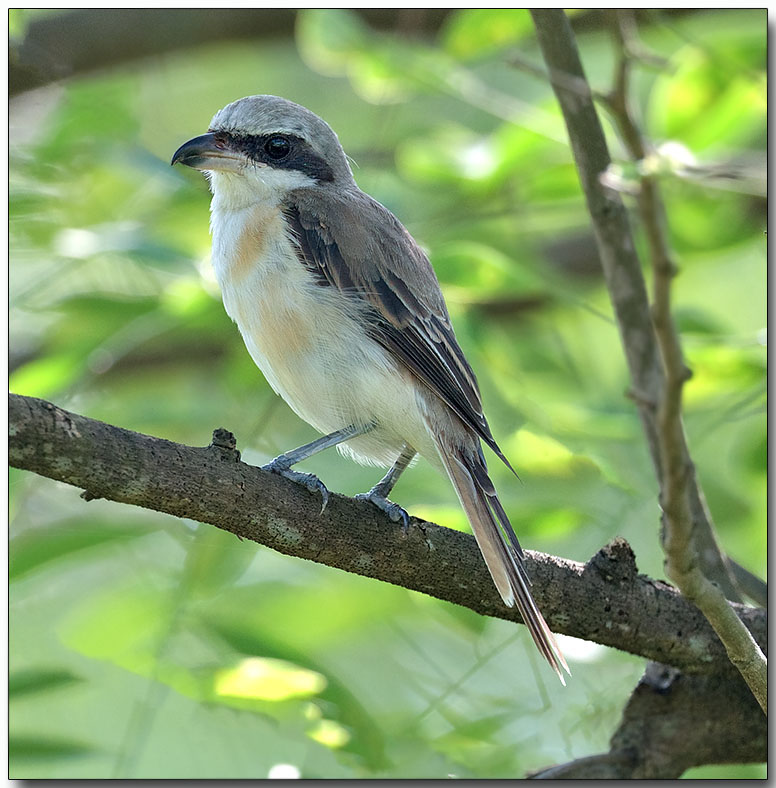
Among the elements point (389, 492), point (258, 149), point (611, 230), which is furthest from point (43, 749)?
point (611, 230)

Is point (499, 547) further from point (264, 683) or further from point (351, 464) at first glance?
point (351, 464)

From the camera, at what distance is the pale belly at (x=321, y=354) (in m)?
2.73

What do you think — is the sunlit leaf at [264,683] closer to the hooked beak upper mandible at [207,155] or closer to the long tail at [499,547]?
the long tail at [499,547]

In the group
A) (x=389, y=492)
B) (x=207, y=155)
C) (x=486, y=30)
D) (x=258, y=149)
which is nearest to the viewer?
(x=389, y=492)

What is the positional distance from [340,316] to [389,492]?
1.65ft

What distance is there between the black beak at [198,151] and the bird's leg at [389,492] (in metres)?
1.00

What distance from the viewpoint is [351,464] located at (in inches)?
125

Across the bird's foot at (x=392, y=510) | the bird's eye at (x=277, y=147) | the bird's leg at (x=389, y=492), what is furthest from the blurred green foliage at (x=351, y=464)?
the bird's eye at (x=277, y=147)

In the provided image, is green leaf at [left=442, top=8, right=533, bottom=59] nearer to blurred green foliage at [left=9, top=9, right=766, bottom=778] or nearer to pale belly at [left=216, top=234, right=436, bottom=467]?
A: blurred green foliage at [left=9, top=9, right=766, bottom=778]

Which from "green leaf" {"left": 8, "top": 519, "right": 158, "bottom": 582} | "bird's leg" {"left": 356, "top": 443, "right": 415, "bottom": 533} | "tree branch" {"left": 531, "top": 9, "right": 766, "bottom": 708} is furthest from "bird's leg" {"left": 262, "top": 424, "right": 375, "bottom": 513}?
"tree branch" {"left": 531, "top": 9, "right": 766, "bottom": 708}

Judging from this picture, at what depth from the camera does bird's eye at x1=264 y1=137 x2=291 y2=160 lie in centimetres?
309

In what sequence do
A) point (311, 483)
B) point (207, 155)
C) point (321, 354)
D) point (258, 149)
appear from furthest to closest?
point (258, 149) → point (207, 155) → point (321, 354) → point (311, 483)

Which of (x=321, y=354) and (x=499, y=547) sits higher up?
(x=321, y=354)

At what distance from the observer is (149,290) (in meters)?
3.49
